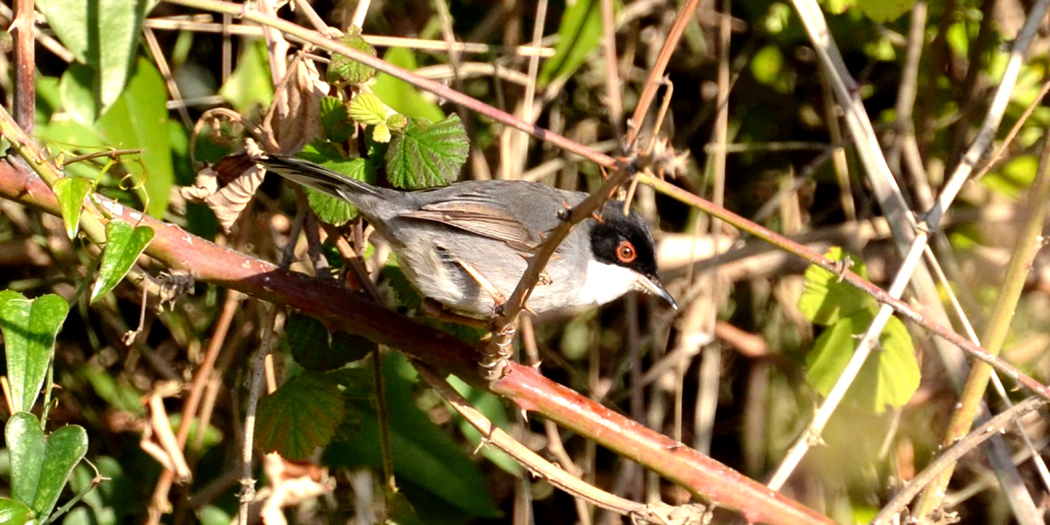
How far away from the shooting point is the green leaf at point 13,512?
1.77m

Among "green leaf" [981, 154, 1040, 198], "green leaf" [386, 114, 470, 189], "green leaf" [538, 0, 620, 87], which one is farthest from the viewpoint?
"green leaf" [981, 154, 1040, 198]

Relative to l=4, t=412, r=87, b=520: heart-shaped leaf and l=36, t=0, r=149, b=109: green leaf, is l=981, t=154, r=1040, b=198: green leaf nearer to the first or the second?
l=36, t=0, r=149, b=109: green leaf

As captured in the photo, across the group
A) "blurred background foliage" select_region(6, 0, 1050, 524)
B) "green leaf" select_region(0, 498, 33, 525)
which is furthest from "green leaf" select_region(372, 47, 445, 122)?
"green leaf" select_region(0, 498, 33, 525)

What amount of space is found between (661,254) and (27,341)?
2706mm

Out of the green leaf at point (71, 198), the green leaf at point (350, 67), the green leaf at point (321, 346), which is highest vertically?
the green leaf at point (350, 67)

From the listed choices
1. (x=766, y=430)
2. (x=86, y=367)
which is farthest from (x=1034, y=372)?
(x=86, y=367)

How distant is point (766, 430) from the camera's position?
4172 millimetres

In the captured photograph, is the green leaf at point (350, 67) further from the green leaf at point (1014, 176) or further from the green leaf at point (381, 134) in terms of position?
the green leaf at point (1014, 176)

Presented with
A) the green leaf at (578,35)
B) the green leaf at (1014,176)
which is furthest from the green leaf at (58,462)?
the green leaf at (1014,176)

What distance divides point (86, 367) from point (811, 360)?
2520 mm

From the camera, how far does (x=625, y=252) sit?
318 cm

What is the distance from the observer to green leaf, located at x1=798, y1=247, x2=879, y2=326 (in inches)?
113

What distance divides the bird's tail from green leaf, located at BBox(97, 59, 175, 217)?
537mm

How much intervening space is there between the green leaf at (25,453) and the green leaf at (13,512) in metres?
0.07
